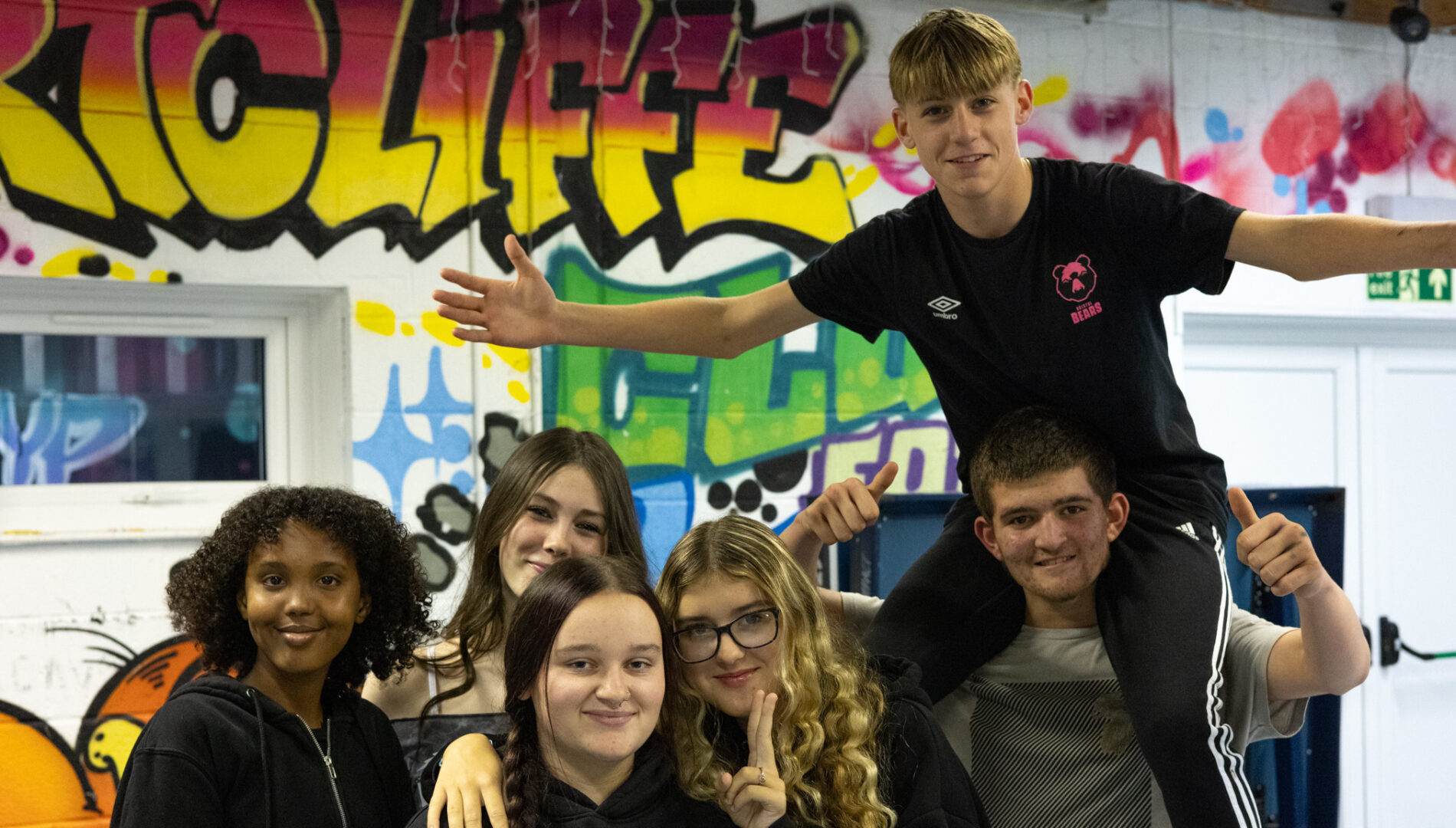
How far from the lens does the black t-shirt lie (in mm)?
2031

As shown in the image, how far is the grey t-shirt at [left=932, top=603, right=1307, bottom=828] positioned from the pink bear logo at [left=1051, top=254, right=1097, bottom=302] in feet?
2.06

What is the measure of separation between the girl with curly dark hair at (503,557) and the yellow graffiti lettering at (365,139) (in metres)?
1.75

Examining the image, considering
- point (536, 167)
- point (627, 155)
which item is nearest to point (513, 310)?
point (536, 167)

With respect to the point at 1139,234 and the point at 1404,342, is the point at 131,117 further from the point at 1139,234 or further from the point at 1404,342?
the point at 1404,342

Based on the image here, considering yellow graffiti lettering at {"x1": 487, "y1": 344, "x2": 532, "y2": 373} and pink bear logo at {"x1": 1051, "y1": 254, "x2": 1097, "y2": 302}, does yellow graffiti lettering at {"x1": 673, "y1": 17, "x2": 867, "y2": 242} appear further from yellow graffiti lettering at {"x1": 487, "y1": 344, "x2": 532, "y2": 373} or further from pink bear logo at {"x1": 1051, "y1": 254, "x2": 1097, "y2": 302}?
pink bear logo at {"x1": 1051, "y1": 254, "x2": 1097, "y2": 302}

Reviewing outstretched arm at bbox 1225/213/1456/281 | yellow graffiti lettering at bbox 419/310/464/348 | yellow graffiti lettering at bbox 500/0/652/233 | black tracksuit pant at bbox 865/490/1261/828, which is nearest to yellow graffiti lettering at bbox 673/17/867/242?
yellow graffiti lettering at bbox 500/0/652/233

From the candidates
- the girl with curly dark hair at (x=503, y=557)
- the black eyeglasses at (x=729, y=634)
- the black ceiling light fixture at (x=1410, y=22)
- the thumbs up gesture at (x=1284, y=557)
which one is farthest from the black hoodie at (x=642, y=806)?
the black ceiling light fixture at (x=1410, y=22)

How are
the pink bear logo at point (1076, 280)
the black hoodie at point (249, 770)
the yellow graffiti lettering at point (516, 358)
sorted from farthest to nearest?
the yellow graffiti lettering at point (516, 358) → the pink bear logo at point (1076, 280) → the black hoodie at point (249, 770)

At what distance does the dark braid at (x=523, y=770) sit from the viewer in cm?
161

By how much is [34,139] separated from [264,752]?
245 centimetres

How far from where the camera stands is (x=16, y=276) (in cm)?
344

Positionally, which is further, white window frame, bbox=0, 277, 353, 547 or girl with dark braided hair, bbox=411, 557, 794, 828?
white window frame, bbox=0, 277, 353, 547

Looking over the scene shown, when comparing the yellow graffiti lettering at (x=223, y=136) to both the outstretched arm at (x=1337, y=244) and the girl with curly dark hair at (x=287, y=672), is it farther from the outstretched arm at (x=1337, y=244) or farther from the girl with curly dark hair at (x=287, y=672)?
the outstretched arm at (x=1337, y=244)

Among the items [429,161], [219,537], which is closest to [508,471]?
[219,537]
